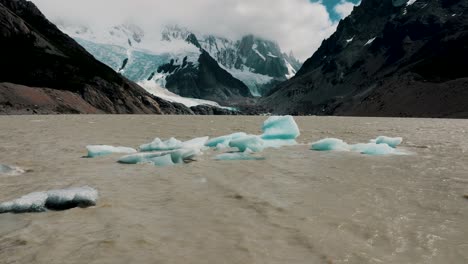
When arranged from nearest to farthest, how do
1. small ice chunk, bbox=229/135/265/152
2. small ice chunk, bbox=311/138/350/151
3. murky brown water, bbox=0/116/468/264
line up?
1. murky brown water, bbox=0/116/468/264
2. small ice chunk, bbox=229/135/265/152
3. small ice chunk, bbox=311/138/350/151

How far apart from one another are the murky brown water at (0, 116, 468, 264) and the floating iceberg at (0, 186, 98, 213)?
0.39m

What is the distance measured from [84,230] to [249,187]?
677 centimetres

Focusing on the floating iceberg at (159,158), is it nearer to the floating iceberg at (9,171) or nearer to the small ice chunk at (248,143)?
the small ice chunk at (248,143)

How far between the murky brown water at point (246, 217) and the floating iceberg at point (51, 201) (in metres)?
0.39

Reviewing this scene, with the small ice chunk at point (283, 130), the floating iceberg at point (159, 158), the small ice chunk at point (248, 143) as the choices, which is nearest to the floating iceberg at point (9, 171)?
the floating iceberg at point (159, 158)

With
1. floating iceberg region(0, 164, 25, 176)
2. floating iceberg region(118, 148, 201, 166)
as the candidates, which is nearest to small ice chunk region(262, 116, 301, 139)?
floating iceberg region(118, 148, 201, 166)

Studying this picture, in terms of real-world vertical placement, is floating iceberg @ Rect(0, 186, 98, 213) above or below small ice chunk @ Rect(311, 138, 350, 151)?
above

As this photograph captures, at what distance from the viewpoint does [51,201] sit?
12.6 meters

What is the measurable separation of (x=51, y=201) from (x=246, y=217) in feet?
18.2

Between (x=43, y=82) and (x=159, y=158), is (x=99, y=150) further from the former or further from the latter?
(x=43, y=82)

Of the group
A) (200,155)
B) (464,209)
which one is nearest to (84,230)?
(464,209)

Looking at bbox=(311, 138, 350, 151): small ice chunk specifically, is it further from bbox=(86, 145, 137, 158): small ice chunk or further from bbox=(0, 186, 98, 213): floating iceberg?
bbox=(0, 186, 98, 213): floating iceberg

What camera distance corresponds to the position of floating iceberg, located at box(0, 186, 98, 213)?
12.1 metres

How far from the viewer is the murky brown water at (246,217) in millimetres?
9055
